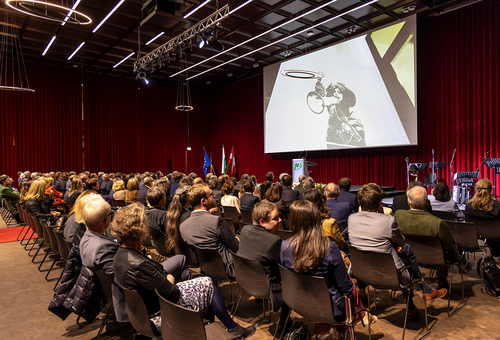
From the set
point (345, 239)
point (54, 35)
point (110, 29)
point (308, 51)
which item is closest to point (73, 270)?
point (345, 239)

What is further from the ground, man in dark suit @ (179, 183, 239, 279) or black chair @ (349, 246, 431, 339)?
man in dark suit @ (179, 183, 239, 279)

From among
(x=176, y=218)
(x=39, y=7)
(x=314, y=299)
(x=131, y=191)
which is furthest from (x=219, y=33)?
(x=314, y=299)

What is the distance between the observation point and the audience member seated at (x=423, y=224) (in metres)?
2.90

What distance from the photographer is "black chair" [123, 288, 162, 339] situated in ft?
6.00

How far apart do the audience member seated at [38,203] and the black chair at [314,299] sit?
4633mm

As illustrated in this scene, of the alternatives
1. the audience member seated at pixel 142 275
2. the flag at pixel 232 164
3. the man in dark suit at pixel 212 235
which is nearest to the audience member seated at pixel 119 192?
the man in dark suit at pixel 212 235

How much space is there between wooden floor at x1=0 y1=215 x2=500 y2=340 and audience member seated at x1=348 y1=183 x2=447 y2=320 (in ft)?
0.84

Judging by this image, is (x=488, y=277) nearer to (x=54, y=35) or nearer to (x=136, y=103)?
(x=54, y=35)

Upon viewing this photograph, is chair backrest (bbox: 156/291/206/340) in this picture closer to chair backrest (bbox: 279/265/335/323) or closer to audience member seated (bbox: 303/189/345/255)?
chair backrest (bbox: 279/265/335/323)

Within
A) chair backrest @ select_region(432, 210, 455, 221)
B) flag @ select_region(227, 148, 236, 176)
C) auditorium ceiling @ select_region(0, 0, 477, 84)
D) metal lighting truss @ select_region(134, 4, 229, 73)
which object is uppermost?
auditorium ceiling @ select_region(0, 0, 477, 84)

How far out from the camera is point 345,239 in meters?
3.36

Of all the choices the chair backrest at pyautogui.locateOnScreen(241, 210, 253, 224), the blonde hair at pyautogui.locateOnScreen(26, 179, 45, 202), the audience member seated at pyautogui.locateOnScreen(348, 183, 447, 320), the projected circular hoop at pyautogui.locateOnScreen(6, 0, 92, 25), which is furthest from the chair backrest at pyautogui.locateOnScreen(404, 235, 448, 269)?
the projected circular hoop at pyautogui.locateOnScreen(6, 0, 92, 25)

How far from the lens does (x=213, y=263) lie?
9.46 feet

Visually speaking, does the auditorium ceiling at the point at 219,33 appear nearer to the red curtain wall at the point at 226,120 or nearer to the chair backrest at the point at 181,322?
the red curtain wall at the point at 226,120
